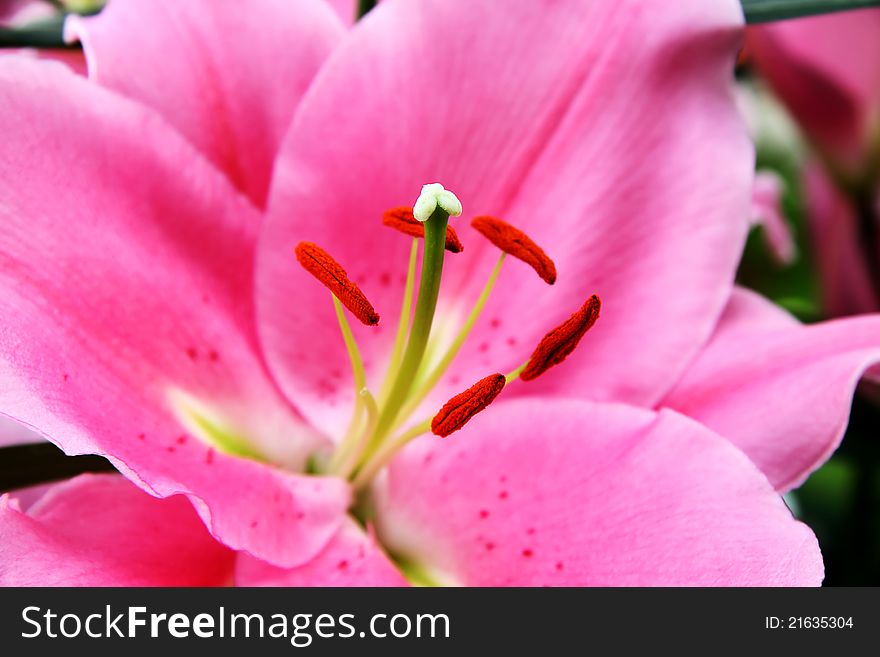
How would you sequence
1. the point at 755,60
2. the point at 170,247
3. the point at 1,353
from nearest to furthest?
the point at 1,353 < the point at 170,247 < the point at 755,60

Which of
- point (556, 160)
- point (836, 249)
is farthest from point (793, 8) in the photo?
point (836, 249)

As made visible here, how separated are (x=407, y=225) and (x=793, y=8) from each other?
0.80 feet

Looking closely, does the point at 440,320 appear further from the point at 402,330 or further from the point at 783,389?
the point at 783,389

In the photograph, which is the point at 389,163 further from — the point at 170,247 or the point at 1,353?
the point at 1,353

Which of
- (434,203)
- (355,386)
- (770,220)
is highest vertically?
(770,220)

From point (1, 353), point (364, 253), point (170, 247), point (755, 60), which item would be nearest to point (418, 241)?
point (364, 253)

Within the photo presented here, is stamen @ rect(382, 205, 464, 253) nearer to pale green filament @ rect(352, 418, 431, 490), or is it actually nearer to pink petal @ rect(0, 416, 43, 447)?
pale green filament @ rect(352, 418, 431, 490)

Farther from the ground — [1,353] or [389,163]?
[389,163]

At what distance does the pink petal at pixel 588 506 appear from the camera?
0.46m

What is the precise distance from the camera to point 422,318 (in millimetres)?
500

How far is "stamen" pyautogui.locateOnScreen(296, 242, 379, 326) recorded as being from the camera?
1.61ft

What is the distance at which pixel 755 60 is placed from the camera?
86 cm
